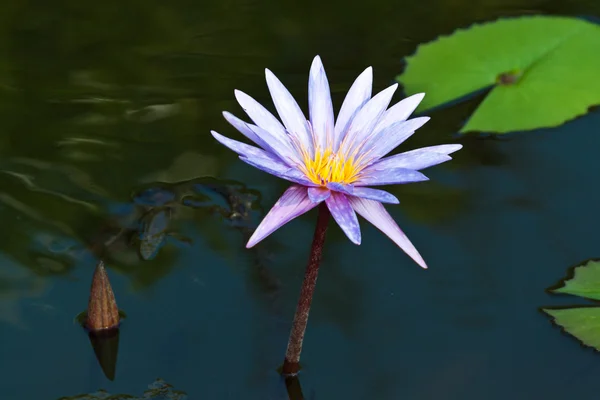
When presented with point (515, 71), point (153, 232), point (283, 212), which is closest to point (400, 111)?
point (283, 212)

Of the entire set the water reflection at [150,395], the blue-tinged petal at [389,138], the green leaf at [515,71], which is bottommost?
the water reflection at [150,395]

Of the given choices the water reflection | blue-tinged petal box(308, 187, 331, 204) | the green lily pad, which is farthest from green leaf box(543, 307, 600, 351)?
the water reflection

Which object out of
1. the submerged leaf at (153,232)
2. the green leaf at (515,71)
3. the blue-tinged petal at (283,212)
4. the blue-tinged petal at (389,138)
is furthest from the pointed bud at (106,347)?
the green leaf at (515,71)

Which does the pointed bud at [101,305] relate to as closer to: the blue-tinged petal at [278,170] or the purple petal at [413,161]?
the blue-tinged petal at [278,170]

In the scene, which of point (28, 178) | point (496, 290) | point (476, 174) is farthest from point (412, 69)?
point (28, 178)

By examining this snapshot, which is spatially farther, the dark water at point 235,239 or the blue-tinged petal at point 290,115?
the dark water at point 235,239

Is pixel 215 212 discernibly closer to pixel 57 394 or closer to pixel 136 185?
pixel 136 185

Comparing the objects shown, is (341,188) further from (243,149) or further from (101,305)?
(101,305)
